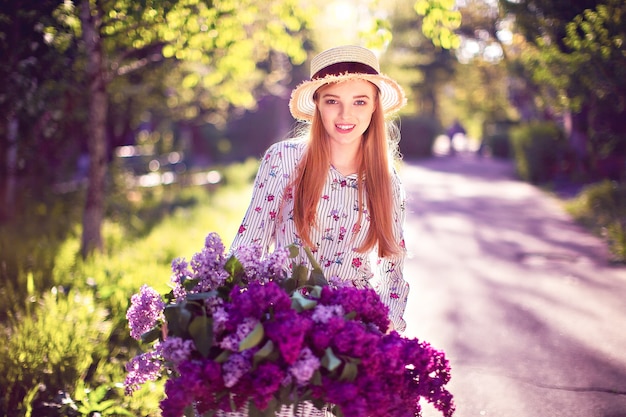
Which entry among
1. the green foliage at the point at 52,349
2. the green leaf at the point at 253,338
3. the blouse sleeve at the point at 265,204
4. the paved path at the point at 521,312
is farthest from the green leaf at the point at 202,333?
the green foliage at the point at 52,349

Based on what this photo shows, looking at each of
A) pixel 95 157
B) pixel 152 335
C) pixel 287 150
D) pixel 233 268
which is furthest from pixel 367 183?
pixel 95 157

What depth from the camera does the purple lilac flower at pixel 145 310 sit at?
231cm

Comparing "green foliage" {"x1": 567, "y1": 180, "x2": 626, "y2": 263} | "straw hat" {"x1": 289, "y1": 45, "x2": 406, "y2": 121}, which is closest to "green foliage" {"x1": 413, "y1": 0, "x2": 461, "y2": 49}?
"straw hat" {"x1": 289, "y1": 45, "x2": 406, "y2": 121}

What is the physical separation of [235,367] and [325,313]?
323 mm

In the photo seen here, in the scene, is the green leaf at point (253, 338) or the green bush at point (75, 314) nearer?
the green leaf at point (253, 338)

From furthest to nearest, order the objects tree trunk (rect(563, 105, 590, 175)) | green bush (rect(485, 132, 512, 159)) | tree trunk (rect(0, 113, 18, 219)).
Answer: green bush (rect(485, 132, 512, 159)) → tree trunk (rect(563, 105, 590, 175)) → tree trunk (rect(0, 113, 18, 219))

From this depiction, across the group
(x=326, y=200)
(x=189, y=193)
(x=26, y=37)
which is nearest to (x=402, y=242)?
Result: (x=326, y=200)

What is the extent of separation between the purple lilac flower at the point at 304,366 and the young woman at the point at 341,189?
38.9 inches

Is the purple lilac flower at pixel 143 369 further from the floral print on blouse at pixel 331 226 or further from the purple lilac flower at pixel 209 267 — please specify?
A: the floral print on blouse at pixel 331 226

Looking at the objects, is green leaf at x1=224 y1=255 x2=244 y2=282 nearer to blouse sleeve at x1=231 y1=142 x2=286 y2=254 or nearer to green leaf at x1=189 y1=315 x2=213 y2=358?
green leaf at x1=189 y1=315 x2=213 y2=358

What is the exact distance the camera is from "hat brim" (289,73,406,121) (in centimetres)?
285

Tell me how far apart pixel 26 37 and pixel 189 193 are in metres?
9.28

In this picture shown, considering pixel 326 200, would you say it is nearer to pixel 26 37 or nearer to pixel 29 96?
pixel 26 37

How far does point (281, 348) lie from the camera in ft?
5.99
